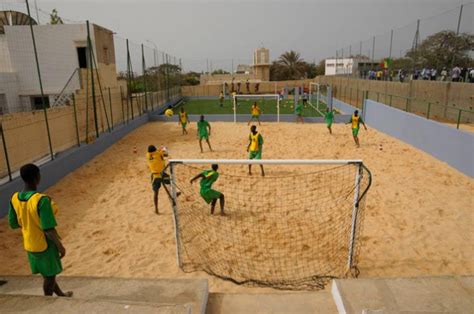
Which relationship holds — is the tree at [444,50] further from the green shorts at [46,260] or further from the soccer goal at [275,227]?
the green shorts at [46,260]

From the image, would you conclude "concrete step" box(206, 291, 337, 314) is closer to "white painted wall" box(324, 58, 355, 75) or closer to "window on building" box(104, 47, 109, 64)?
"window on building" box(104, 47, 109, 64)

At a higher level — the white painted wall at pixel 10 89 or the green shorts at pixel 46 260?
the white painted wall at pixel 10 89

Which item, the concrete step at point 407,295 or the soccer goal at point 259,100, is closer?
the concrete step at point 407,295

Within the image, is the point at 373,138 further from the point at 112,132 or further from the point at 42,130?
the point at 42,130

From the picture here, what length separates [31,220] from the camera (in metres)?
3.55

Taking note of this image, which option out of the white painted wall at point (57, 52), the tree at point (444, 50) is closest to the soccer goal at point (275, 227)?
the tree at point (444, 50)

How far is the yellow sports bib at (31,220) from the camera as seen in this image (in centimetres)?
349

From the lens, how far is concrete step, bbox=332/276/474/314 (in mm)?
3529

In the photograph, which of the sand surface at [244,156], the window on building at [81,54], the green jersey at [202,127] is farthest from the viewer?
the window on building at [81,54]

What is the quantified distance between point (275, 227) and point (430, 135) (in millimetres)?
8618

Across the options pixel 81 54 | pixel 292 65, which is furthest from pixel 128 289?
pixel 292 65

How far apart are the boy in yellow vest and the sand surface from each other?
5.77ft

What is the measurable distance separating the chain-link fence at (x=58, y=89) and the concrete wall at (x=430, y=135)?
496 inches

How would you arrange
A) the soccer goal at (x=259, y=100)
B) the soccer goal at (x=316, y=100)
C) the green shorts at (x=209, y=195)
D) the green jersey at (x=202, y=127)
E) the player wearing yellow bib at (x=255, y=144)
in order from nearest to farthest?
1. the green shorts at (x=209, y=195)
2. the player wearing yellow bib at (x=255, y=144)
3. the green jersey at (x=202, y=127)
4. the soccer goal at (x=259, y=100)
5. the soccer goal at (x=316, y=100)
